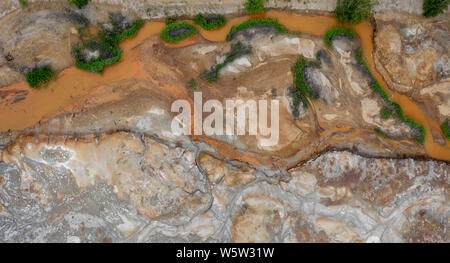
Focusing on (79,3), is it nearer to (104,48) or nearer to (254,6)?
(104,48)

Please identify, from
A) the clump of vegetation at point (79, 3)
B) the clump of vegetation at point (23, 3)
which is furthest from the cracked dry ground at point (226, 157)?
the clump of vegetation at point (79, 3)

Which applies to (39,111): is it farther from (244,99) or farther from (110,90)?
(244,99)

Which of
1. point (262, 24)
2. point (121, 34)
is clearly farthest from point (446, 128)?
point (121, 34)

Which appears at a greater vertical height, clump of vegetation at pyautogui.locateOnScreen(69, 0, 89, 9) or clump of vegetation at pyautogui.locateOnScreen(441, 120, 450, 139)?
clump of vegetation at pyautogui.locateOnScreen(69, 0, 89, 9)

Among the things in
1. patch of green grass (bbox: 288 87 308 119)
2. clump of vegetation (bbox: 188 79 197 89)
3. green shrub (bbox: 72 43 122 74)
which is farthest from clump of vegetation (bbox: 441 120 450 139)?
green shrub (bbox: 72 43 122 74)

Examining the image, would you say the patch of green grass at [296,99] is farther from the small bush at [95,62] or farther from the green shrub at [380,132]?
the small bush at [95,62]

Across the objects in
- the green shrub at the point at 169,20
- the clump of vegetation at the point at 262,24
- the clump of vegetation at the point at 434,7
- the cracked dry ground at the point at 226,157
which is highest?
the clump of vegetation at the point at 434,7

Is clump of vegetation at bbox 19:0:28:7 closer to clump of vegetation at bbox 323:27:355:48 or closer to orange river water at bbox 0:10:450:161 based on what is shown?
orange river water at bbox 0:10:450:161
